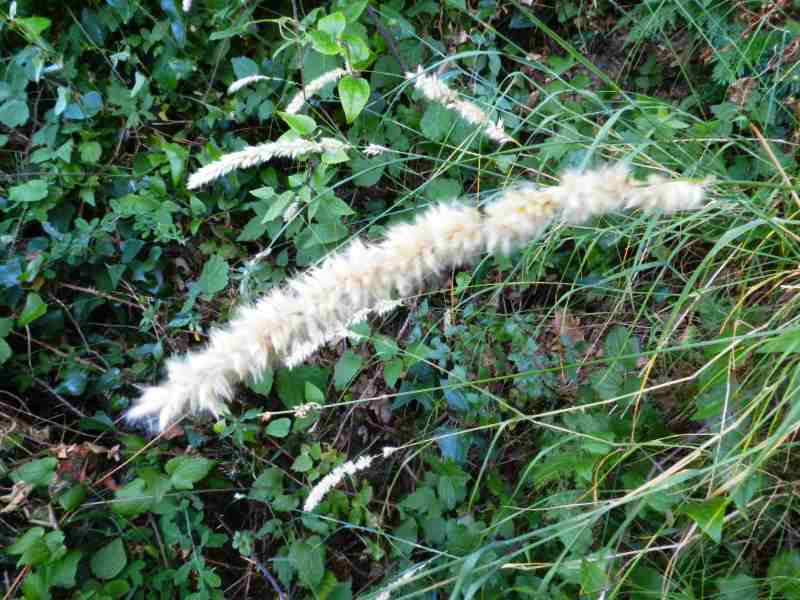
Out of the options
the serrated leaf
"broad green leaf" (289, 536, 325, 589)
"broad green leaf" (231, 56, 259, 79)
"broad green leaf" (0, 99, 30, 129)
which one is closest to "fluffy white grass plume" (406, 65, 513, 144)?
"broad green leaf" (231, 56, 259, 79)

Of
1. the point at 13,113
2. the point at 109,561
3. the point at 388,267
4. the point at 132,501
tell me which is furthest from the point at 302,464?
the point at 13,113

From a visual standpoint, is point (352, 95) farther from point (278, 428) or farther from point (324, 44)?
point (278, 428)

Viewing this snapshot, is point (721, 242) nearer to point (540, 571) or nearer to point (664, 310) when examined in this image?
point (664, 310)

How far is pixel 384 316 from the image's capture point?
180cm

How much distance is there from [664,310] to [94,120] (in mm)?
1866

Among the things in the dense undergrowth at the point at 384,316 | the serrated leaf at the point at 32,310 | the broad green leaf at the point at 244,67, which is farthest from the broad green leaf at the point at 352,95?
the serrated leaf at the point at 32,310

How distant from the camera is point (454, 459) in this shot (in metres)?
1.50

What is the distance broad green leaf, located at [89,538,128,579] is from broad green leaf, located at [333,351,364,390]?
2.29 feet

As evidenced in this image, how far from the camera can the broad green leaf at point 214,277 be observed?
181cm

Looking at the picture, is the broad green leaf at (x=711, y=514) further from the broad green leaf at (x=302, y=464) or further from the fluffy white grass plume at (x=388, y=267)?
the broad green leaf at (x=302, y=464)

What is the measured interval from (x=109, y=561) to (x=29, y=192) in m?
1.10

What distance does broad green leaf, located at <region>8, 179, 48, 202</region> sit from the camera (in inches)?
70.3

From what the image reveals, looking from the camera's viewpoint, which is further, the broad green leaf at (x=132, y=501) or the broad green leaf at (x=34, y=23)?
the broad green leaf at (x=34, y=23)

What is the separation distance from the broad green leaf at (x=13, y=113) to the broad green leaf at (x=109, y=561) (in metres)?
1.33
